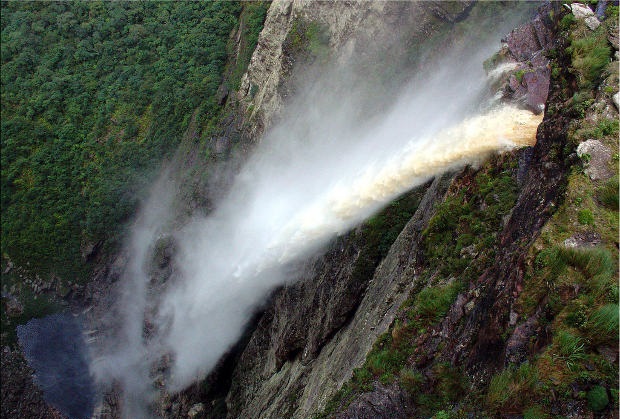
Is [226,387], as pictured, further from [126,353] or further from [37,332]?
[37,332]

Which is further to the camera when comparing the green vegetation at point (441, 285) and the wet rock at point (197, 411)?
the wet rock at point (197, 411)

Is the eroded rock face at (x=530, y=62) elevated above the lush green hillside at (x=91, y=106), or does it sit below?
below

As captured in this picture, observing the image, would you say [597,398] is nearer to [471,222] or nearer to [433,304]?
[433,304]

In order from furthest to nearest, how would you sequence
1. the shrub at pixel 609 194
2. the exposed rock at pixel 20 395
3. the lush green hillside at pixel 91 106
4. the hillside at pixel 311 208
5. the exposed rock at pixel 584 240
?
the lush green hillside at pixel 91 106 < the exposed rock at pixel 20 395 < the hillside at pixel 311 208 < the shrub at pixel 609 194 < the exposed rock at pixel 584 240

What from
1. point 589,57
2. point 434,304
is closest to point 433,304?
point 434,304

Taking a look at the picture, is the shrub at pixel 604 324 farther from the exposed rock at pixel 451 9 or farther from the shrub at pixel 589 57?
the exposed rock at pixel 451 9

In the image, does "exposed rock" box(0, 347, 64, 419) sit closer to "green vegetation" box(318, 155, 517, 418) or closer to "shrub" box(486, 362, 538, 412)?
"green vegetation" box(318, 155, 517, 418)

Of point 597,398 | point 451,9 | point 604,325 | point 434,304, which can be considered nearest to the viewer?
point 597,398

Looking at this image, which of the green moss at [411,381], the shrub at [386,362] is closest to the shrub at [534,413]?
the green moss at [411,381]
